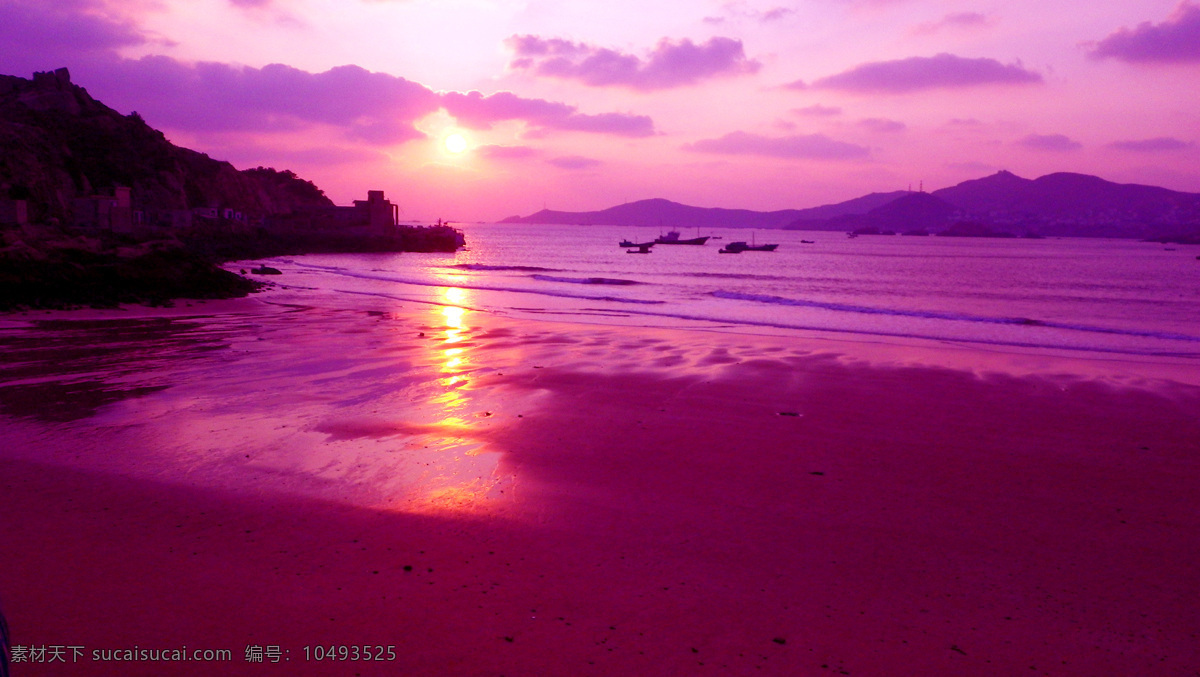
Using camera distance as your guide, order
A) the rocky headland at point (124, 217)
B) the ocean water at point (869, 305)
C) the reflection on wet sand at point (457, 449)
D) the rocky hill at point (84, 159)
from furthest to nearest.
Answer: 1. the rocky hill at point (84, 159)
2. the rocky headland at point (124, 217)
3. the ocean water at point (869, 305)
4. the reflection on wet sand at point (457, 449)

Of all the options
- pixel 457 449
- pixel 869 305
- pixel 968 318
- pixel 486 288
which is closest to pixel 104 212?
pixel 486 288

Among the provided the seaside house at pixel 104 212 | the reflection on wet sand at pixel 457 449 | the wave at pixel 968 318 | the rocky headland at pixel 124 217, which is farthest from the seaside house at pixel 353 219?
the reflection on wet sand at pixel 457 449

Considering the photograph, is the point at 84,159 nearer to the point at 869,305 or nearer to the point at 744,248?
the point at 869,305

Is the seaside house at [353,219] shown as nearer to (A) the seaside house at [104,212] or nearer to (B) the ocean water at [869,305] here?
(A) the seaside house at [104,212]

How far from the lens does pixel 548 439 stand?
7.72 m

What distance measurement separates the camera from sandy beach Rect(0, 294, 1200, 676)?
12.2 ft

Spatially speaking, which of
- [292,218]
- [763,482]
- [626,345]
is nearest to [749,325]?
[626,345]

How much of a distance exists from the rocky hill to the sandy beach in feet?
173

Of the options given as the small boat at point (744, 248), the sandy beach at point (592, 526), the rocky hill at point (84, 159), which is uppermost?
the rocky hill at point (84, 159)

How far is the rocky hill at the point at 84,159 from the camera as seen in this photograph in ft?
169

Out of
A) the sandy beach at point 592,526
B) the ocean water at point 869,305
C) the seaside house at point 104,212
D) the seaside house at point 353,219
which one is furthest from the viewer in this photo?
the seaside house at point 353,219

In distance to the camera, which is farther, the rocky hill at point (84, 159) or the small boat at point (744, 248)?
the small boat at point (744, 248)

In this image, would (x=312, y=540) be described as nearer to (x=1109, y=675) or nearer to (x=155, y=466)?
(x=155, y=466)

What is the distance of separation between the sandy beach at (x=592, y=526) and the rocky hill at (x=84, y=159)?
52.8 meters
